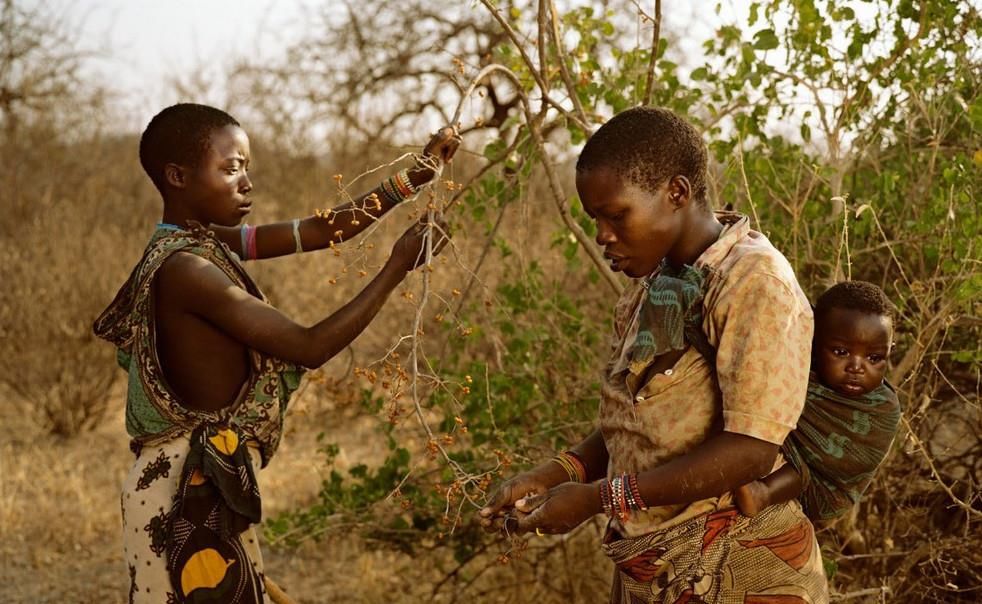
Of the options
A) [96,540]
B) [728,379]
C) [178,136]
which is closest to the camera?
[728,379]

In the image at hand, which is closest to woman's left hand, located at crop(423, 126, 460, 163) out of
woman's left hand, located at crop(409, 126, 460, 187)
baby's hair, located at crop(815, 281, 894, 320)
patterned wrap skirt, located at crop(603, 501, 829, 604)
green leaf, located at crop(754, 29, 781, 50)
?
woman's left hand, located at crop(409, 126, 460, 187)

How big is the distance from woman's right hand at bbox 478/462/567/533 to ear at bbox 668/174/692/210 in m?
0.59

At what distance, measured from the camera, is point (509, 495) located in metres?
2.03

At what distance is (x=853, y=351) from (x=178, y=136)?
66.3 inches

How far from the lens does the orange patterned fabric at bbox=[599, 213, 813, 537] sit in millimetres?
1699

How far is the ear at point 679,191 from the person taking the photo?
1851mm

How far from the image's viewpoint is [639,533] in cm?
191

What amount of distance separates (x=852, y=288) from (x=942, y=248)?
116cm

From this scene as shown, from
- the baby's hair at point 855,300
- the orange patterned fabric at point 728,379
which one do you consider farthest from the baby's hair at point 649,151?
the baby's hair at point 855,300

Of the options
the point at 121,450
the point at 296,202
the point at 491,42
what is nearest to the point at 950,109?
the point at 121,450

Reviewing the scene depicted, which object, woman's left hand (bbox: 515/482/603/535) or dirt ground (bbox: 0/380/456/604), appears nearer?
woman's left hand (bbox: 515/482/603/535)

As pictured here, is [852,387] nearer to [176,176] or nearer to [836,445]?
[836,445]

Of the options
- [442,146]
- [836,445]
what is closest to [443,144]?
[442,146]

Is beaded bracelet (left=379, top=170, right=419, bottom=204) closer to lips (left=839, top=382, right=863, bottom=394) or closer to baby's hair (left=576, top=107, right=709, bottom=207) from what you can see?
baby's hair (left=576, top=107, right=709, bottom=207)
